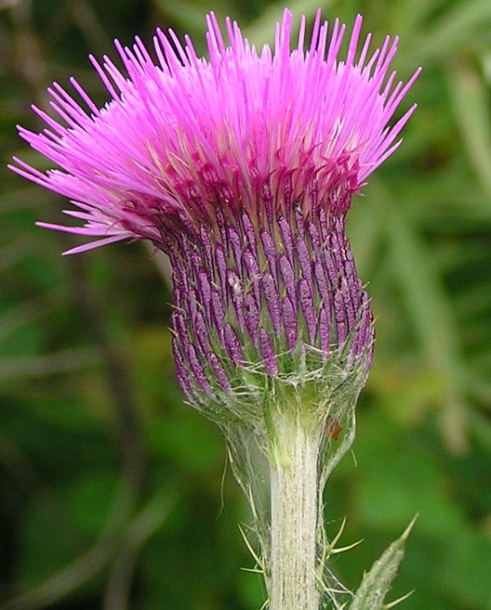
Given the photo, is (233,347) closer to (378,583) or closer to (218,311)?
(218,311)

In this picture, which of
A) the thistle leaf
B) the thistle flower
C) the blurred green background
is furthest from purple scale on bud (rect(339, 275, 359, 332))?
the blurred green background

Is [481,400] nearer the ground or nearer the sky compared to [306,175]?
nearer the ground

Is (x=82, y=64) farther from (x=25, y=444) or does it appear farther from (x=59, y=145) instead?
(x=59, y=145)

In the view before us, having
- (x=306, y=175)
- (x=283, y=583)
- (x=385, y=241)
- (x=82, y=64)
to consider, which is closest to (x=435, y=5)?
(x=385, y=241)

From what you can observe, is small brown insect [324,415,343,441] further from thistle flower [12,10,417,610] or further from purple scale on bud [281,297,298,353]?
purple scale on bud [281,297,298,353]

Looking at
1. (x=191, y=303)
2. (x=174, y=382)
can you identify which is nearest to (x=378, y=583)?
(x=191, y=303)

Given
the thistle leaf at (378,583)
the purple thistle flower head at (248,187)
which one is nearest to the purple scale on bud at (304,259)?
the purple thistle flower head at (248,187)

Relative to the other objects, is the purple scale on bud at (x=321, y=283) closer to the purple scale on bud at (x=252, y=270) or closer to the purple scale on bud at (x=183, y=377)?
the purple scale on bud at (x=252, y=270)
